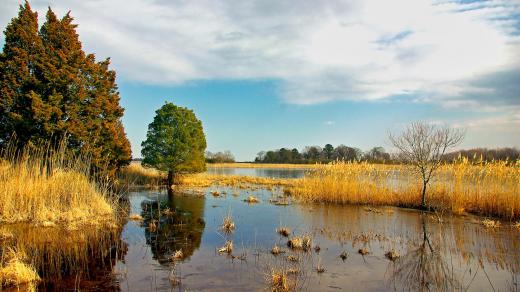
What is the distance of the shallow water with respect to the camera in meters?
7.48

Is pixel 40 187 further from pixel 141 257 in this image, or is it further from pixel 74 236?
pixel 141 257

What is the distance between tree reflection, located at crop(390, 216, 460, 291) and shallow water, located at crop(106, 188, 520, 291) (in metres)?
0.02

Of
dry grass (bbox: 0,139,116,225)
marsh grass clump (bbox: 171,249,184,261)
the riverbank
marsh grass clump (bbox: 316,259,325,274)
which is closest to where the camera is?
marsh grass clump (bbox: 316,259,325,274)

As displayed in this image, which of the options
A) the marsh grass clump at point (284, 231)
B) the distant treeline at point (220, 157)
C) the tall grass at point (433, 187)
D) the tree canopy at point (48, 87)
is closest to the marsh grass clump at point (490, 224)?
the tall grass at point (433, 187)

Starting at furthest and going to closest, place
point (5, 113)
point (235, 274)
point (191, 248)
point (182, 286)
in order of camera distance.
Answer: point (5, 113)
point (191, 248)
point (235, 274)
point (182, 286)

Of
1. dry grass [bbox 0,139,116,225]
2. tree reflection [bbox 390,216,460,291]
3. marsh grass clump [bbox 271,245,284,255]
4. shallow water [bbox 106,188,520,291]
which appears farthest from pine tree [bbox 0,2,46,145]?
tree reflection [bbox 390,216,460,291]

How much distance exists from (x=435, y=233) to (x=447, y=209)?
212 inches

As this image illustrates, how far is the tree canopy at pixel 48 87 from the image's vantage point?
16.7 m

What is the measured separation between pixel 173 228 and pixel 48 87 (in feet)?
31.5

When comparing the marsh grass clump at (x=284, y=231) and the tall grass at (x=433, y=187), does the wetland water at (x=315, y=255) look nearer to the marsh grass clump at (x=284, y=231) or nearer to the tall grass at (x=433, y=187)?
the marsh grass clump at (x=284, y=231)

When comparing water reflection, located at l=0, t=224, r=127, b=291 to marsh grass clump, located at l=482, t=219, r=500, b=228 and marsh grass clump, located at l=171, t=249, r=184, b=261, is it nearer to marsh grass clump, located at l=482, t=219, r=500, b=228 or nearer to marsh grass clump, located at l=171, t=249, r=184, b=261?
marsh grass clump, located at l=171, t=249, r=184, b=261

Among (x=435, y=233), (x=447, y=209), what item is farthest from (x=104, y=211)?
(x=447, y=209)

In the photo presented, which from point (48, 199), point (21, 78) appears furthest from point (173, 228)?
point (21, 78)

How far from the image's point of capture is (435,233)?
1222cm
